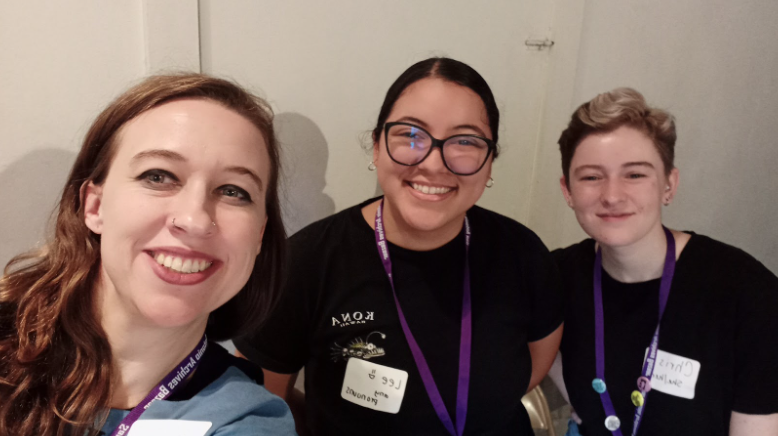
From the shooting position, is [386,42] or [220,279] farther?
[386,42]

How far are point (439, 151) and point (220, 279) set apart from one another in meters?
0.67

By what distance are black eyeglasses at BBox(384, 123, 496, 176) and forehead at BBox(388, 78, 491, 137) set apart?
0.04m

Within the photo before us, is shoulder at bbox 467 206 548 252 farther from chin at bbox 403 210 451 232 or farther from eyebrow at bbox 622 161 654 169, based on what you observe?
eyebrow at bbox 622 161 654 169

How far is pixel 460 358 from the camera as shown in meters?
1.42

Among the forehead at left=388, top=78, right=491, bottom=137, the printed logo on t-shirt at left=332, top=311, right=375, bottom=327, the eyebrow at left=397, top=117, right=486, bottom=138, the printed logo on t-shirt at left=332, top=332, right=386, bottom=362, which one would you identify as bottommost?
the printed logo on t-shirt at left=332, top=332, right=386, bottom=362

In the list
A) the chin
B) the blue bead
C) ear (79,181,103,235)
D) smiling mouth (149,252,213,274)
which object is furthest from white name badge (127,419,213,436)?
the blue bead

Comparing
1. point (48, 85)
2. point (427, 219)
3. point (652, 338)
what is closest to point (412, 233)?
point (427, 219)

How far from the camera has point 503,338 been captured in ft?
4.84

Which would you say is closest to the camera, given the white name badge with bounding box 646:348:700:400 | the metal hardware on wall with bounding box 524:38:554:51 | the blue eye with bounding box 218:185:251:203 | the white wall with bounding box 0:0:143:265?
the blue eye with bounding box 218:185:251:203

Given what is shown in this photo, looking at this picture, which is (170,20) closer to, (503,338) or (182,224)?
(182,224)

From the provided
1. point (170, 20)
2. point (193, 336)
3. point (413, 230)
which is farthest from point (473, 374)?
point (170, 20)

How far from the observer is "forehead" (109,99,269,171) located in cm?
96

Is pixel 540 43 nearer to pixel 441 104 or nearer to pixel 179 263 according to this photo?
pixel 441 104

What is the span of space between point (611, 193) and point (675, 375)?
2.08 feet
